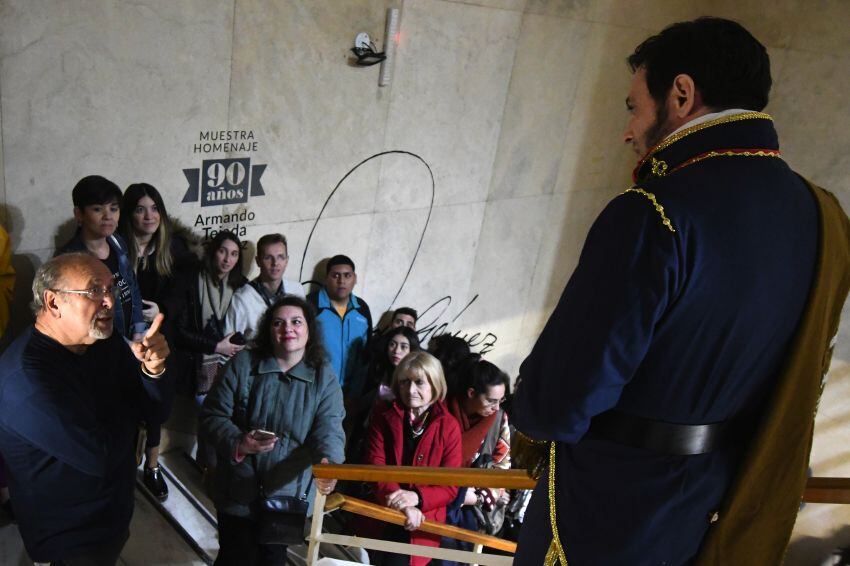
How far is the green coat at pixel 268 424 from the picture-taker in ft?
9.71

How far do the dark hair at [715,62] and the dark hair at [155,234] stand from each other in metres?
2.82

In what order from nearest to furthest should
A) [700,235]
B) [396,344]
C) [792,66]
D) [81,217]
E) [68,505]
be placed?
1. [700,235]
2. [68,505]
3. [81,217]
4. [396,344]
5. [792,66]

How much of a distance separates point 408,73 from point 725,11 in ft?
12.1

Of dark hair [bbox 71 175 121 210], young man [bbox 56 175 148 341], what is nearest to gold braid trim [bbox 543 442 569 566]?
young man [bbox 56 175 148 341]

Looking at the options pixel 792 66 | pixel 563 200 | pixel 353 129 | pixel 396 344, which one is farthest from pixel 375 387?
pixel 792 66

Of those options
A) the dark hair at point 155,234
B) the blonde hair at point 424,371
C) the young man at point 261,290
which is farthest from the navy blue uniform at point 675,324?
the young man at point 261,290

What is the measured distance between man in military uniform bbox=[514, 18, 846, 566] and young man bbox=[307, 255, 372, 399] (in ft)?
10.7

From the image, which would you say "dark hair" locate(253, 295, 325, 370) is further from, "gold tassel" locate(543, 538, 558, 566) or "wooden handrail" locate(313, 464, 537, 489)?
"gold tassel" locate(543, 538, 558, 566)

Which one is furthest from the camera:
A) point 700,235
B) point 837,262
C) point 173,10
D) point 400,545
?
point 173,10

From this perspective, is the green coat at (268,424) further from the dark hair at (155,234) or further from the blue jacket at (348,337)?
the blue jacket at (348,337)

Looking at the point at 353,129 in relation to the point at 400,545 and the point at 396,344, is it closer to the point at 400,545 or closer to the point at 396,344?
the point at 396,344

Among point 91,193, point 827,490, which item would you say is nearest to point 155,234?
point 91,193

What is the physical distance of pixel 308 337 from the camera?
3127 mm

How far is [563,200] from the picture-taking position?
678 cm
